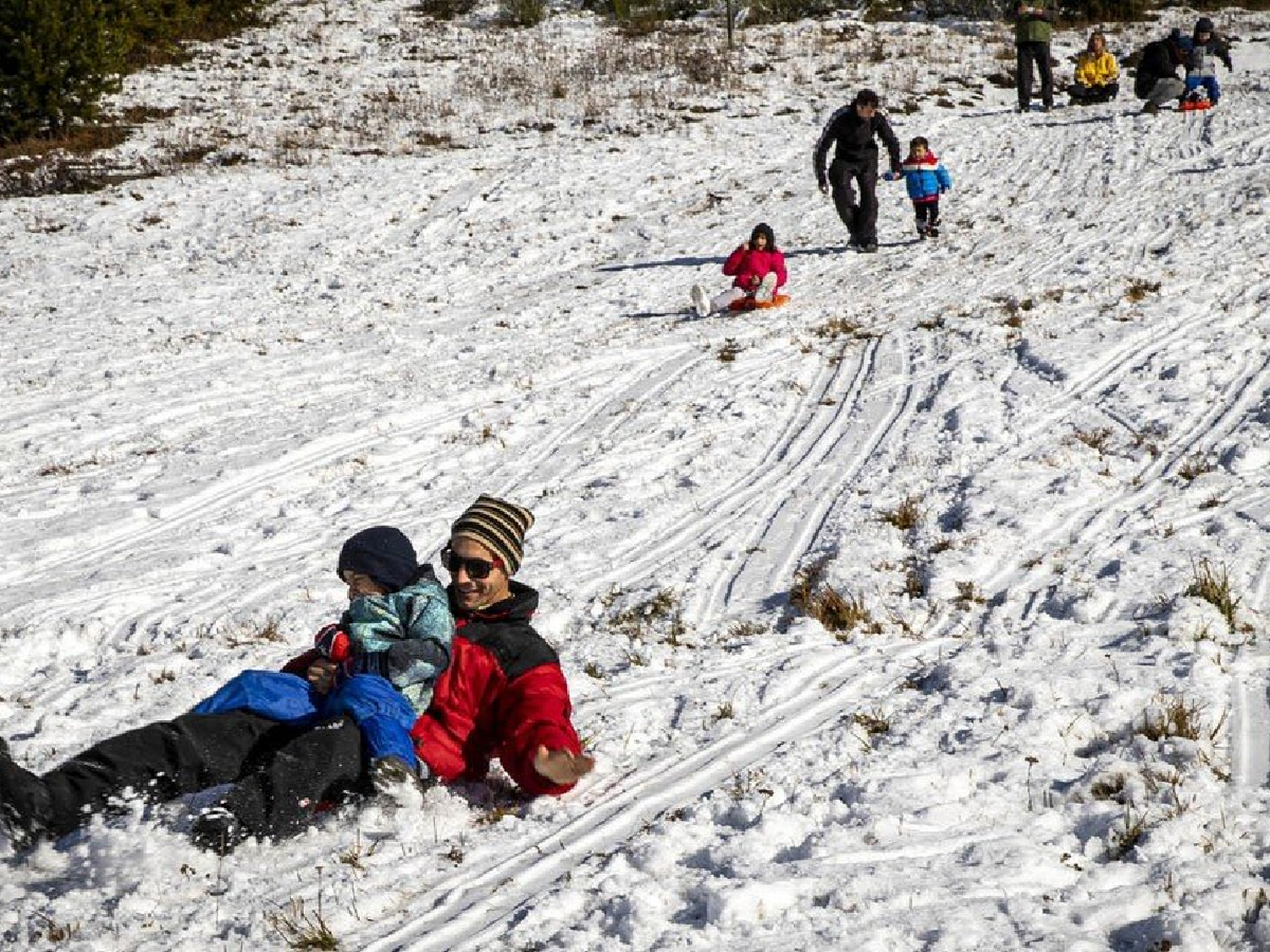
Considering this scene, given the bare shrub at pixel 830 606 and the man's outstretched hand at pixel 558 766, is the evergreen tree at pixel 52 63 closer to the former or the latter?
the bare shrub at pixel 830 606

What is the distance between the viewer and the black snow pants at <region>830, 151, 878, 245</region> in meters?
12.7

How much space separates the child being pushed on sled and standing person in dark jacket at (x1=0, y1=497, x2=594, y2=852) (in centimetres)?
704

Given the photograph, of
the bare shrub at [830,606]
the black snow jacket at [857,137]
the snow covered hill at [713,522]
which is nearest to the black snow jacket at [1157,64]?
the snow covered hill at [713,522]

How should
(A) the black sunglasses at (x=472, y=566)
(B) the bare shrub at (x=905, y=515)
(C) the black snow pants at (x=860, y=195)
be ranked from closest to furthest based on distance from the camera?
(A) the black sunglasses at (x=472, y=566) → (B) the bare shrub at (x=905, y=515) → (C) the black snow pants at (x=860, y=195)

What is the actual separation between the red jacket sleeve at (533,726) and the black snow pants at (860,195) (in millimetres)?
10058

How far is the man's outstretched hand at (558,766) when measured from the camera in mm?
Result: 3391

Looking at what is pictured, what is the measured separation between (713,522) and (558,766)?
3.11 metres

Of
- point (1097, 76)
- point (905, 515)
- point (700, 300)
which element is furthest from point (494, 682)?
point (1097, 76)

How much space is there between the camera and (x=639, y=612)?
17.4 feet

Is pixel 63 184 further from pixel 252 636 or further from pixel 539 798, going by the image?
pixel 539 798

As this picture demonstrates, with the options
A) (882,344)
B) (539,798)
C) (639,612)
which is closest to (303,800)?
(539,798)

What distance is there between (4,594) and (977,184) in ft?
43.8

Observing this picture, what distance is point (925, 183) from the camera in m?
12.9

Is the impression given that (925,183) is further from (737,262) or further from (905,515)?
(905,515)
